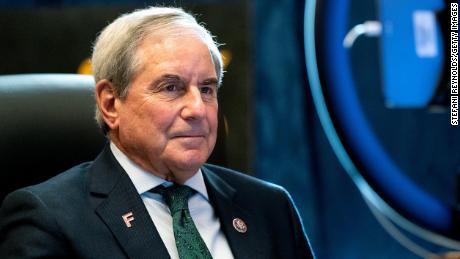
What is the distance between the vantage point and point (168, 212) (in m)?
1.54

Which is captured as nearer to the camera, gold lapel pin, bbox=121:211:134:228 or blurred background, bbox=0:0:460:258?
gold lapel pin, bbox=121:211:134:228

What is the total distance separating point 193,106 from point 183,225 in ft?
0.77

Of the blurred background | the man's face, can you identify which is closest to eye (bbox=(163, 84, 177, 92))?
the man's face

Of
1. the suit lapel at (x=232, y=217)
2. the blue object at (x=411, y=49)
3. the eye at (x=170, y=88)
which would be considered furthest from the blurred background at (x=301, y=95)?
the eye at (x=170, y=88)

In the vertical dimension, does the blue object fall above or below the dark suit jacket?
above

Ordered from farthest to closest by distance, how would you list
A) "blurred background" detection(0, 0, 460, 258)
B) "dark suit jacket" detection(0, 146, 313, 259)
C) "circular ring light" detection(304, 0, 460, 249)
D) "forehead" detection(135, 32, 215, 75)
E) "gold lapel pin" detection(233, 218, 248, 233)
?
"blurred background" detection(0, 0, 460, 258), "circular ring light" detection(304, 0, 460, 249), "gold lapel pin" detection(233, 218, 248, 233), "forehead" detection(135, 32, 215, 75), "dark suit jacket" detection(0, 146, 313, 259)

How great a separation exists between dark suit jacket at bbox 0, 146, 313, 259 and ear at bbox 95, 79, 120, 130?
7 centimetres

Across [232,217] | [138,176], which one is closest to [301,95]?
[232,217]

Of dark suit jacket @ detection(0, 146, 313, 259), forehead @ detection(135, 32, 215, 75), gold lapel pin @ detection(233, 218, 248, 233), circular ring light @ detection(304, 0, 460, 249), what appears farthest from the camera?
circular ring light @ detection(304, 0, 460, 249)

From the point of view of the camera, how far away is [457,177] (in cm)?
254

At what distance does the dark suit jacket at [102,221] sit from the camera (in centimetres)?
139

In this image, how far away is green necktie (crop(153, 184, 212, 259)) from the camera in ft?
4.80

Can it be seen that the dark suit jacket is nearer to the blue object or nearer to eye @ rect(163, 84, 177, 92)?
eye @ rect(163, 84, 177, 92)

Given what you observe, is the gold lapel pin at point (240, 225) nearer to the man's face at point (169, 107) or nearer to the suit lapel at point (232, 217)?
the suit lapel at point (232, 217)
